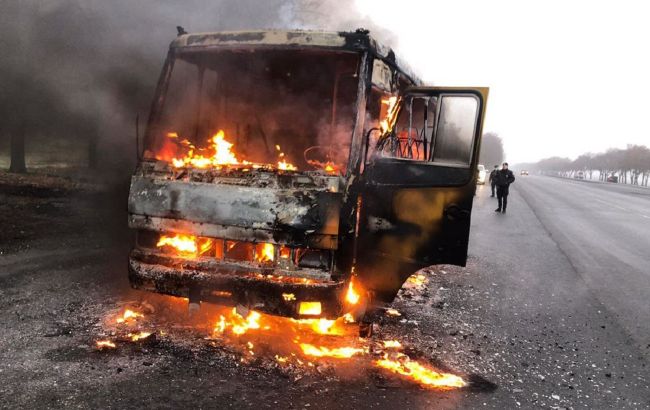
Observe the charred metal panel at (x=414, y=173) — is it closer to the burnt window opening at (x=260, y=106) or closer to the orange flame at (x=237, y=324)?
the burnt window opening at (x=260, y=106)

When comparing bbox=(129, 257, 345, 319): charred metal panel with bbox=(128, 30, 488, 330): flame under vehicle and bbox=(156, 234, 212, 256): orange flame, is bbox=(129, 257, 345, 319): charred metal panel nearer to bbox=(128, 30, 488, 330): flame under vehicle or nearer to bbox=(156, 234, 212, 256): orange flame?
bbox=(128, 30, 488, 330): flame under vehicle

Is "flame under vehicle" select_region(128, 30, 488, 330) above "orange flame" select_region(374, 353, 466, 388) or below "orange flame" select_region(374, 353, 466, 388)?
above

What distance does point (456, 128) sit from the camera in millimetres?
3234

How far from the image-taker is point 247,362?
10.6 ft

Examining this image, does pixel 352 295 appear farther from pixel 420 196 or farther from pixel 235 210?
pixel 235 210

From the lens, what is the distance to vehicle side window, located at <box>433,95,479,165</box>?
3.20m

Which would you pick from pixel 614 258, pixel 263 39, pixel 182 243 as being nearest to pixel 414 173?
pixel 263 39

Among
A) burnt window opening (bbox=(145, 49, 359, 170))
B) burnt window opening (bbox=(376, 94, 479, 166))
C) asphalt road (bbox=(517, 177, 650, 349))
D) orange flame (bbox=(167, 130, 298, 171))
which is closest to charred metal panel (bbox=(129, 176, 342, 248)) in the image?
orange flame (bbox=(167, 130, 298, 171))

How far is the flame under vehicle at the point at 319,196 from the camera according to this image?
126 inches

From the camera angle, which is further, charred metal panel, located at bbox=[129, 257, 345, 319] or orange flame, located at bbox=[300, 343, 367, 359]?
orange flame, located at bbox=[300, 343, 367, 359]

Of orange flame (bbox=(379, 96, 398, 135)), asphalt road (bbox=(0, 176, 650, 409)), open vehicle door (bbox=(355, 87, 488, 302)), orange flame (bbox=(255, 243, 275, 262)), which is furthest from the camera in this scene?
orange flame (bbox=(379, 96, 398, 135))

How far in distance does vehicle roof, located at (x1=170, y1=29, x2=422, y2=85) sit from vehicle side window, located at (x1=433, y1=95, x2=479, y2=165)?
736mm

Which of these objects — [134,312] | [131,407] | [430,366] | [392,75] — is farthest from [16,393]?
[392,75]

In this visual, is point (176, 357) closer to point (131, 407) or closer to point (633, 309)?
point (131, 407)
